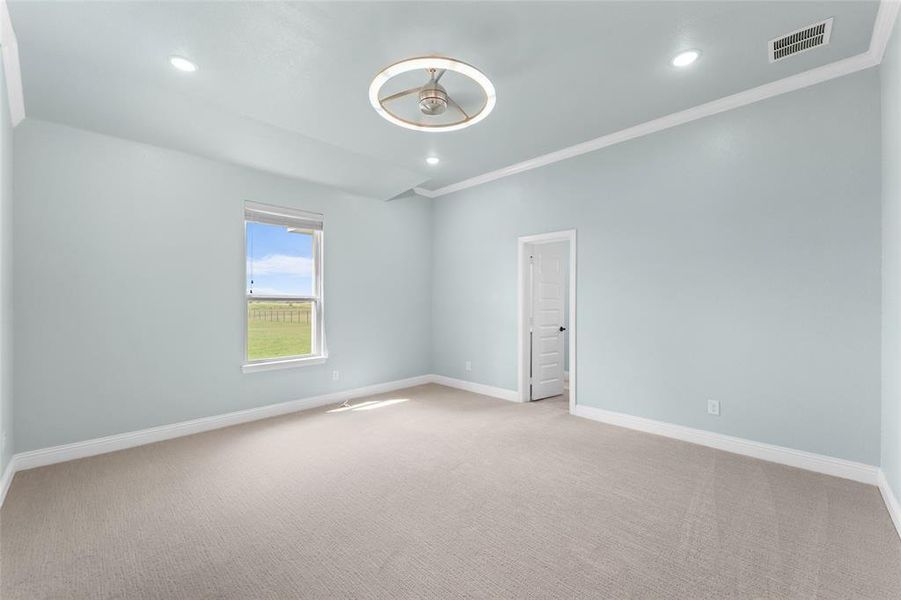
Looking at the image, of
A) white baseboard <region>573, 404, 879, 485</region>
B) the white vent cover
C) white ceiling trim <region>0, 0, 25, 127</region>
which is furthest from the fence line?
the white vent cover

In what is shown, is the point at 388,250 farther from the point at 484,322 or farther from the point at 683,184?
the point at 683,184

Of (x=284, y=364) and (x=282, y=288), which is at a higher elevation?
(x=282, y=288)

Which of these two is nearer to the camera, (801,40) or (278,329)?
(801,40)

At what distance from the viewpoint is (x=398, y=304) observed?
580 centimetres

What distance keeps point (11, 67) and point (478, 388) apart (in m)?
5.21

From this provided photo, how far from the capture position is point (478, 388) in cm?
553

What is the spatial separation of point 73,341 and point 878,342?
20.4 feet

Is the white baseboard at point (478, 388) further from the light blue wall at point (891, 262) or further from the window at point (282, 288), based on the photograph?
the light blue wall at point (891, 262)

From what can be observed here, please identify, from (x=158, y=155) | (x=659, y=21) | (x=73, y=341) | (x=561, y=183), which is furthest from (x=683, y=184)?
(x=73, y=341)

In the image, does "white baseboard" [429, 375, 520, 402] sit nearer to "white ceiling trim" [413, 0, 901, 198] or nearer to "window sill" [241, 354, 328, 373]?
"window sill" [241, 354, 328, 373]

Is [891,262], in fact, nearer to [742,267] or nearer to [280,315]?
[742,267]

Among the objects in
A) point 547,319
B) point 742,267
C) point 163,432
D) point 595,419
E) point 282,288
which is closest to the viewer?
point 742,267

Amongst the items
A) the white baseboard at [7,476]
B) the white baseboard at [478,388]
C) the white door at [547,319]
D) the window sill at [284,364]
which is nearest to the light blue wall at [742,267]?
the white door at [547,319]

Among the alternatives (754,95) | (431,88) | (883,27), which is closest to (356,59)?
→ (431,88)
